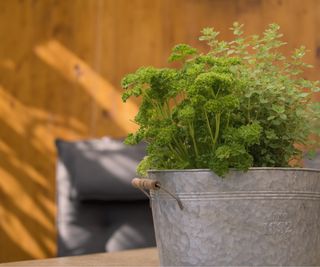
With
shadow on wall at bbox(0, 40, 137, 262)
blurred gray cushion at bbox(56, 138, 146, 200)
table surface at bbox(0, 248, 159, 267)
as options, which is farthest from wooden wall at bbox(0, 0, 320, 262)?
table surface at bbox(0, 248, 159, 267)

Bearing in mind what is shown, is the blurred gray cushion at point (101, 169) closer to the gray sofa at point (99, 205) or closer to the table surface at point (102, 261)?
the gray sofa at point (99, 205)

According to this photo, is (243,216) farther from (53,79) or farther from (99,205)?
(53,79)

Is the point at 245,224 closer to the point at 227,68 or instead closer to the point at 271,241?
the point at 271,241

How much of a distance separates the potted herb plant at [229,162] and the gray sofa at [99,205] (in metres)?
1.66

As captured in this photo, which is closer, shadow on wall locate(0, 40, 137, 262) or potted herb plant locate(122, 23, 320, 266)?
potted herb plant locate(122, 23, 320, 266)

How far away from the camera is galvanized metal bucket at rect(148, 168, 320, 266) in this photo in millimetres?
862

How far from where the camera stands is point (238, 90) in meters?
0.91

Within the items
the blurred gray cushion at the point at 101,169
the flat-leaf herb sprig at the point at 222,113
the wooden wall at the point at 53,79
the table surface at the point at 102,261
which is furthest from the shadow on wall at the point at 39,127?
the flat-leaf herb sprig at the point at 222,113

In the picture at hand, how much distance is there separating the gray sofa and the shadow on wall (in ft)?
2.80

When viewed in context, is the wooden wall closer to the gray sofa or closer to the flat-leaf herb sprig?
the gray sofa

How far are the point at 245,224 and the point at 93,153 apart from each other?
186 centimetres

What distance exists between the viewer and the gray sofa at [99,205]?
259cm

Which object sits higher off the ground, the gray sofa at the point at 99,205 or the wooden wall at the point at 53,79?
the wooden wall at the point at 53,79

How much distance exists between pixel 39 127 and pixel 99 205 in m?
1.10
